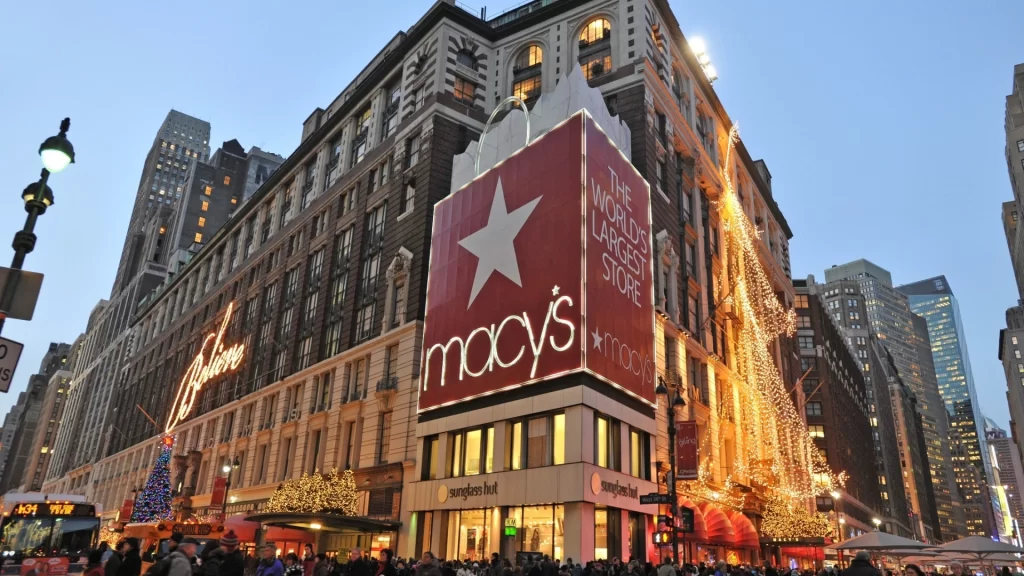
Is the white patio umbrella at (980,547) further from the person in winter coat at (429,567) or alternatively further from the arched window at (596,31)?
the arched window at (596,31)

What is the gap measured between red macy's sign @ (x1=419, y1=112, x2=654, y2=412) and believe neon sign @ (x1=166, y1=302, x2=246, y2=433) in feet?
108

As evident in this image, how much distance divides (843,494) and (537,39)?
6681 centimetres

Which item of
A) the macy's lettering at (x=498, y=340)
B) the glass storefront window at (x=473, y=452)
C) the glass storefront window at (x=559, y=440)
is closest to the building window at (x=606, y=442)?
the glass storefront window at (x=559, y=440)

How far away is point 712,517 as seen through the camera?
3956 cm

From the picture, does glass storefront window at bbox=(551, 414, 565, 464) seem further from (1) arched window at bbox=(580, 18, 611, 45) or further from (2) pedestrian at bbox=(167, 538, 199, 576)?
(1) arched window at bbox=(580, 18, 611, 45)

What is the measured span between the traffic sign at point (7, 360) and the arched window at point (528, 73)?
136 ft

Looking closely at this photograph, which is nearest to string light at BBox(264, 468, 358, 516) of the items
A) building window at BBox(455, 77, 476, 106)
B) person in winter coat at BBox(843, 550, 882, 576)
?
building window at BBox(455, 77, 476, 106)

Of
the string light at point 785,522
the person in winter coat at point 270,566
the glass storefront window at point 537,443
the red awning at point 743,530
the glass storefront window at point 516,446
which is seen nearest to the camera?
the person in winter coat at point 270,566

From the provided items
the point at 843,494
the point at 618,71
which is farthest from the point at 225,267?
the point at 843,494

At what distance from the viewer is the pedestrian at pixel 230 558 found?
11734mm

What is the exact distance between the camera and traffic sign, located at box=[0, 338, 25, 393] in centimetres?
1060

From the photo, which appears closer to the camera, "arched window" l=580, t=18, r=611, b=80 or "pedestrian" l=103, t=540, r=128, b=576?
"pedestrian" l=103, t=540, r=128, b=576

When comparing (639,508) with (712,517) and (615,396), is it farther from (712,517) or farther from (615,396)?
(712,517)

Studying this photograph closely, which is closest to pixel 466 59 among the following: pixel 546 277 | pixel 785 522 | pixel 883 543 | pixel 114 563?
pixel 546 277
